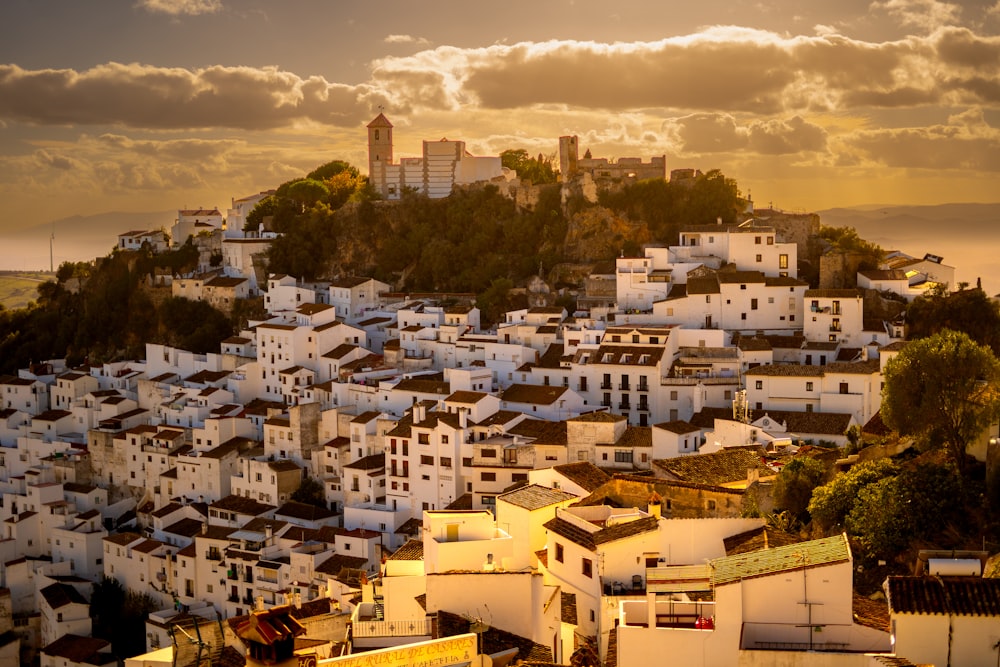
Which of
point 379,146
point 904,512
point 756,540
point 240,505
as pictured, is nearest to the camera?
point 756,540

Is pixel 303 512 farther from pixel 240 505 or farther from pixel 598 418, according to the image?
pixel 598 418

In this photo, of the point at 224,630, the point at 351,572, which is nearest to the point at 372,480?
the point at 351,572

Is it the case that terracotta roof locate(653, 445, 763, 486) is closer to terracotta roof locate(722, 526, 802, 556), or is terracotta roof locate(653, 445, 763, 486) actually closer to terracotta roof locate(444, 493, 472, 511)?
terracotta roof locate(444, 493, 472, 511)

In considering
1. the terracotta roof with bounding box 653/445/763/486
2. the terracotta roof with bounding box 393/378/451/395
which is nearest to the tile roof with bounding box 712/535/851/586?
the terracotta roof with bounding box 653/445/763/486

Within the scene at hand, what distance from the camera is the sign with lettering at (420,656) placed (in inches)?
347

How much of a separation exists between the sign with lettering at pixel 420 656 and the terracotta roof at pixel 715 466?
1170 cm

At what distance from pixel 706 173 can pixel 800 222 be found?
16.0 feet

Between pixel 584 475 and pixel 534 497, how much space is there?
4.12 m

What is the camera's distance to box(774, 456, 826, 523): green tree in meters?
18.4

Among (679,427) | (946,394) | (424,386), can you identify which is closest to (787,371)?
(679,427)

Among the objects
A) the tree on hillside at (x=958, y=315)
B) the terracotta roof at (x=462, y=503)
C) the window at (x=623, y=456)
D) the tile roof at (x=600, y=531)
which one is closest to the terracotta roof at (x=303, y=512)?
the terracotta roof at (x=462, y=503)

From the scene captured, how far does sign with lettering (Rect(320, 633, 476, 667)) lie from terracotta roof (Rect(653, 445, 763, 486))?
11.7 meters

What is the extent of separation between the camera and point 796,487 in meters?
18.5

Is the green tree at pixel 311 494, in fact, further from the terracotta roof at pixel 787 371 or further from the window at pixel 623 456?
the terracotta roof at pixel 787 371
